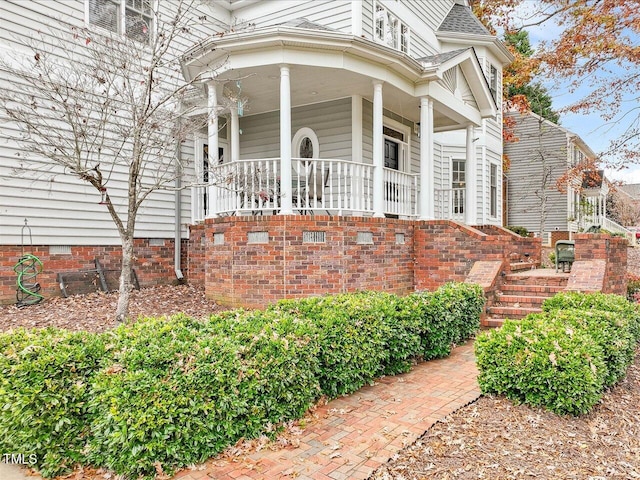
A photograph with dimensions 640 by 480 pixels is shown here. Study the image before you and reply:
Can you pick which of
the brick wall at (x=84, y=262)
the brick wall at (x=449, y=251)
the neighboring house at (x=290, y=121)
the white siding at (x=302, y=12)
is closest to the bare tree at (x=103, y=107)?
the neighboring house at (x=290, y=121)

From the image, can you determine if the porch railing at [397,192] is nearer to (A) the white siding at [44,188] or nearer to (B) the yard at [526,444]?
(A) the white siding at [44,188]

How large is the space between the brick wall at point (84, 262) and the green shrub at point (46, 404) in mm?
5448

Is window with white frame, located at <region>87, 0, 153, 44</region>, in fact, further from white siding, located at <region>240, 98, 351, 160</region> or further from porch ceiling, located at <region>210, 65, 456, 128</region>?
white siding, located at <region>240, 98, 351, 160</region>

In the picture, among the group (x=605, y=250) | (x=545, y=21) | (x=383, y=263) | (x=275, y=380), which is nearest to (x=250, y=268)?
(x=383, y=263)

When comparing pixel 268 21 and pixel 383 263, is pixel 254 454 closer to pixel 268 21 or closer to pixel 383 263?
pixel 383 263

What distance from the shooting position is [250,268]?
726cm

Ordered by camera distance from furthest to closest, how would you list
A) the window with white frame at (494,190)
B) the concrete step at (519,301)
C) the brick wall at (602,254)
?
the window with white frame at (494,190)
the brick wall at (602,254)
the concrete step at (519,301)

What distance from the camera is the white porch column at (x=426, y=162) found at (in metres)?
8.84

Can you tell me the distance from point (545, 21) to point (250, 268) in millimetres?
11154

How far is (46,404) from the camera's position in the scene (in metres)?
Result: 2.79

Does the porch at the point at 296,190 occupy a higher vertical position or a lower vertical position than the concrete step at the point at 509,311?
higher

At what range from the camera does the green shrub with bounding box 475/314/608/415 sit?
363 cm

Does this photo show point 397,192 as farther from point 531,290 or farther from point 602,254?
point 602,254

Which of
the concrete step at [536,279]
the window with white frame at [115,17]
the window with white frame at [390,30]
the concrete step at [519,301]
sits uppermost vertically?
the window with white frame at [390,30]
